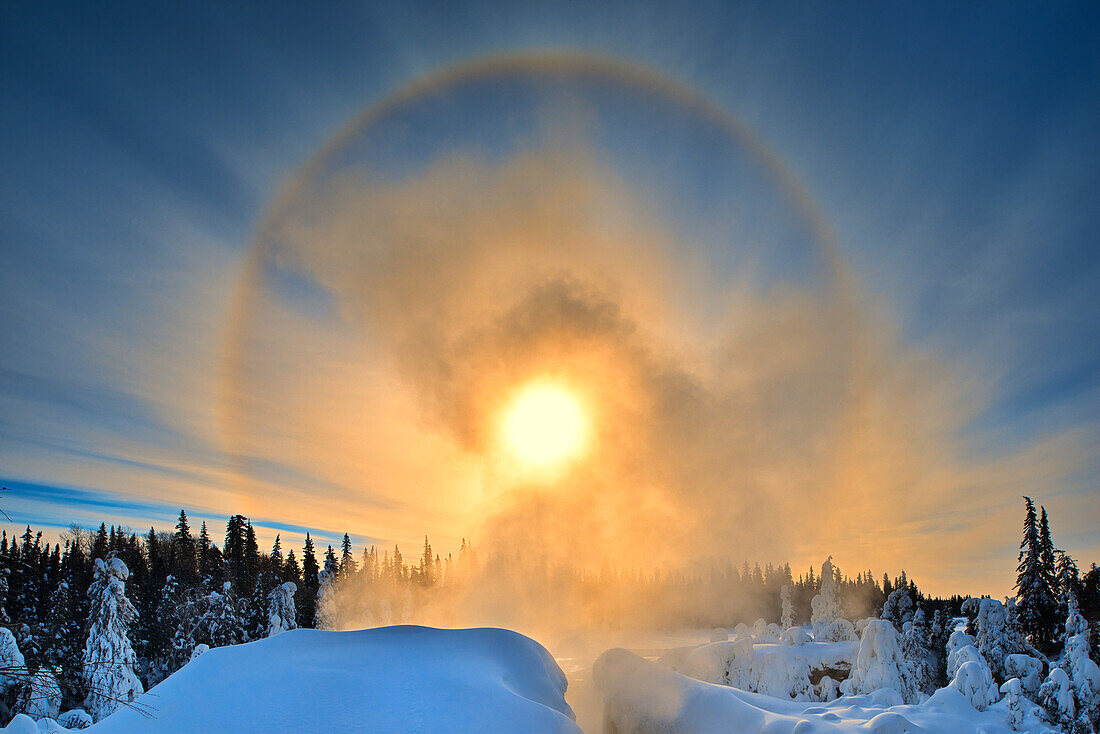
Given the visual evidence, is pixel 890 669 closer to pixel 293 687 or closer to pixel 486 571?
pixel 293 687

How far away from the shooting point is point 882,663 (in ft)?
88.9

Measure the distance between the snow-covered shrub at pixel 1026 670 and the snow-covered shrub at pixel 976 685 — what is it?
8.96ft

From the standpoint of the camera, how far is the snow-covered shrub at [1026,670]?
70.0 ft

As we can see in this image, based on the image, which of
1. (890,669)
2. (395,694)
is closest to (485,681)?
(395,694)

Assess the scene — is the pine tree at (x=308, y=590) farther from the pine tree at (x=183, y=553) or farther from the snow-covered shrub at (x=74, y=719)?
the snow-covered shrub at (x=74, y=719)

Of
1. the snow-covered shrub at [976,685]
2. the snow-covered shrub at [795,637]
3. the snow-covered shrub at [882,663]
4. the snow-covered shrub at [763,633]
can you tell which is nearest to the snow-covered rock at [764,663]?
the snow-covered shrub at [795,637]

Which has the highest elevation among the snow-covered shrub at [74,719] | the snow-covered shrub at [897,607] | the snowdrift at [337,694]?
the snowdrift at [337,694]

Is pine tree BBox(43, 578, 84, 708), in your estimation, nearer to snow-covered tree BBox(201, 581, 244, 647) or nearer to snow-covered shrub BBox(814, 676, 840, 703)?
snow-covered tree BBox(201, 581, 244, 647)

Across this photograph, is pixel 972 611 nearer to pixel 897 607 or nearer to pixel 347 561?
pixel 897 607

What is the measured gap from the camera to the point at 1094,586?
4078cm

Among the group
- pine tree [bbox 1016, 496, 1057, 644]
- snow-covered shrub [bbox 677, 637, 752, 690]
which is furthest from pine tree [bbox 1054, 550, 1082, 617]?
snow-covered shrub [bbox 677, 637, 752, 690]

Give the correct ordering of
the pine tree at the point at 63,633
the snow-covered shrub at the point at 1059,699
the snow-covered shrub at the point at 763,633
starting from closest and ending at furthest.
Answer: the snow-covered shrub at the point at 1059,699 < the pine tree at the point at 63,633 < the snow-covered shrub at the point at 763,633

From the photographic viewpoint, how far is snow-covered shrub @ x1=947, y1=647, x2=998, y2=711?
19.7m

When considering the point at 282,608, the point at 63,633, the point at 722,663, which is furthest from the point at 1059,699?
the point at 63,633
